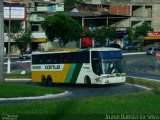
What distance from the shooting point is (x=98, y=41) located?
96.6 metres

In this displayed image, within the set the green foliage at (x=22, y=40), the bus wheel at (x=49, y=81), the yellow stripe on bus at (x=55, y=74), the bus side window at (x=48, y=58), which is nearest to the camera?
the yellow stripe on bus at (x=55, y=74)

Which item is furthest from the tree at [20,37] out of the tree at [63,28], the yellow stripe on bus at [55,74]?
the yellow stripe on bus at [55,74]

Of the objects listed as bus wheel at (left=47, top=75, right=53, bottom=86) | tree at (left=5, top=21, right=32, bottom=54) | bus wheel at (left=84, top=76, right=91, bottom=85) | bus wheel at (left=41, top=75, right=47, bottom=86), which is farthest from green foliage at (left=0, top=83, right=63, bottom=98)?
tree at (left=5, top=21, right=32, bottom=54)

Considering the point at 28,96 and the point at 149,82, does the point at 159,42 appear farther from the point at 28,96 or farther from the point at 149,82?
the point at 28,96

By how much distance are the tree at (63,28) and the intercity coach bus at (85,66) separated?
47565mm

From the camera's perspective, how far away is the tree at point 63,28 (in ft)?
283

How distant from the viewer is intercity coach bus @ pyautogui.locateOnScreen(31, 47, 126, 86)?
111 ft

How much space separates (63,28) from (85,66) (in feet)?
171

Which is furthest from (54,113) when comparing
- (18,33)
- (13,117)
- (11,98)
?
(18,33)

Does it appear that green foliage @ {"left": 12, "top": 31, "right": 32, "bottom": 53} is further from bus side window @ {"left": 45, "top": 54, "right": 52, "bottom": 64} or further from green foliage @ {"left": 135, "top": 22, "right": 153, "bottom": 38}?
bus side window @ {"left": 45, "top": 54, "right": 52, "bottom": 64}

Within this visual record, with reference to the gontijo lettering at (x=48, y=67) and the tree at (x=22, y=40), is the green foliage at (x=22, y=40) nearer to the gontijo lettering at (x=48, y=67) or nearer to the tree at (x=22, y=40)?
the tree at (x=22, y=40)

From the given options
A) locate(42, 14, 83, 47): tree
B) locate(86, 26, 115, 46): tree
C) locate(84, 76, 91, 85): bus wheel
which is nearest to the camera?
locate(84, 76, 91, 85): bus wheel

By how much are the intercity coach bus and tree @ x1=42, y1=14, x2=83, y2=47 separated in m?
47.6

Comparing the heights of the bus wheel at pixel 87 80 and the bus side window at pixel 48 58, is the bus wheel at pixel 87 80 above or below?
below
